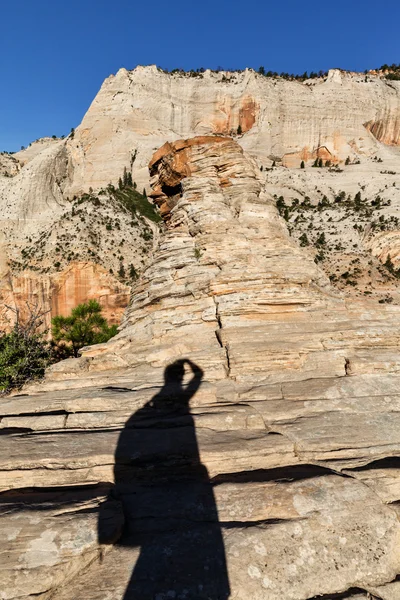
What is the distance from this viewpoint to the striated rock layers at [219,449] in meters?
4.25

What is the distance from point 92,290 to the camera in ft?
129

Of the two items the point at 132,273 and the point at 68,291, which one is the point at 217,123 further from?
the point at 68,291

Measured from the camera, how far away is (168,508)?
5.12 m

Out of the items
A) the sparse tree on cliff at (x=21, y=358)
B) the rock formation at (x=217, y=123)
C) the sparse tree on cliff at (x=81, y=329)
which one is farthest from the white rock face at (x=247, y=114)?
the sparse tree on cliff at (x=21, y=358)

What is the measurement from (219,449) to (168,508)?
58.7 inches

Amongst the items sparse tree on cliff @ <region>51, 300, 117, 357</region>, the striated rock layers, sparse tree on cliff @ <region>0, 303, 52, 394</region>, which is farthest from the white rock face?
the striated rock layers

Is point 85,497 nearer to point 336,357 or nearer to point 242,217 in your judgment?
point 336,357

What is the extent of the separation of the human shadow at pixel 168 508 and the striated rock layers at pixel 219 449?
0.07 ft

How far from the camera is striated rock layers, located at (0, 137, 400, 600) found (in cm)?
425

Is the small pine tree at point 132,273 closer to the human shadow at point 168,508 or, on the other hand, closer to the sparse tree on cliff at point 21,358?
the sparse tree on cliff at point 21,358

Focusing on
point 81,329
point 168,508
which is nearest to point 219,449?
point 168,508

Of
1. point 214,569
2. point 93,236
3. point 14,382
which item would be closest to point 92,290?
point 93,236

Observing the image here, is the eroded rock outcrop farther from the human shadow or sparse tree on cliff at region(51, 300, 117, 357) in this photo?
the human shadow

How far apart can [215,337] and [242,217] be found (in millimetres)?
6882
